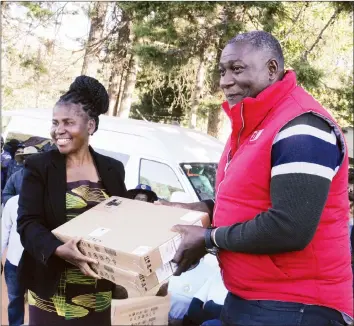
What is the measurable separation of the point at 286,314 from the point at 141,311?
225 cm

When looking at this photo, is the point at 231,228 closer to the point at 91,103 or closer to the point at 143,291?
the point at 143,291

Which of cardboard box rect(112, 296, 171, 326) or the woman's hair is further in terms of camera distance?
cardboard box rect(112, 296, 171, 326)

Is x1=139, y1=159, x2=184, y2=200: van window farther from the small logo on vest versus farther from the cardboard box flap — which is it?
the small logo on vest

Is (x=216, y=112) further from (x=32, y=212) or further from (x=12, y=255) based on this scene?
(x=32, y=212)

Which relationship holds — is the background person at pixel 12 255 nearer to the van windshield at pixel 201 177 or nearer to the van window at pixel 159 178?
the van window at pixel 159 178

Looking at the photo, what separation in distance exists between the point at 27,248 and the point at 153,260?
2.35 ft

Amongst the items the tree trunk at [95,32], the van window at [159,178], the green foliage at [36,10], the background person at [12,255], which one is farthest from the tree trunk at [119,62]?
the background person at [12,255]

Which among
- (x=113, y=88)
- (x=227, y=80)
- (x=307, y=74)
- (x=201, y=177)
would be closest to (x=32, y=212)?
(x=227, y=80)

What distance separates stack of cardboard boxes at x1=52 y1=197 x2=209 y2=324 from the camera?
1559 millimetres

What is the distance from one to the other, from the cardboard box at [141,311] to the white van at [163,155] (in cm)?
142

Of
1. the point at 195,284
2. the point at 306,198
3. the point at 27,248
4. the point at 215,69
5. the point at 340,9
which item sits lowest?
the point at 195,284

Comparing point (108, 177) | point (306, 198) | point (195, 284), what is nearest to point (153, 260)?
point (306, 198)

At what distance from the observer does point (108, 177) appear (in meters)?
2.25

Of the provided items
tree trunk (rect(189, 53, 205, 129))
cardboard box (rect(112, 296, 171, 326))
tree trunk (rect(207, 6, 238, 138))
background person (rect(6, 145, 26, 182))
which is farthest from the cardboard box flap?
tree trunk (rect(189, 53, 205, 129))
